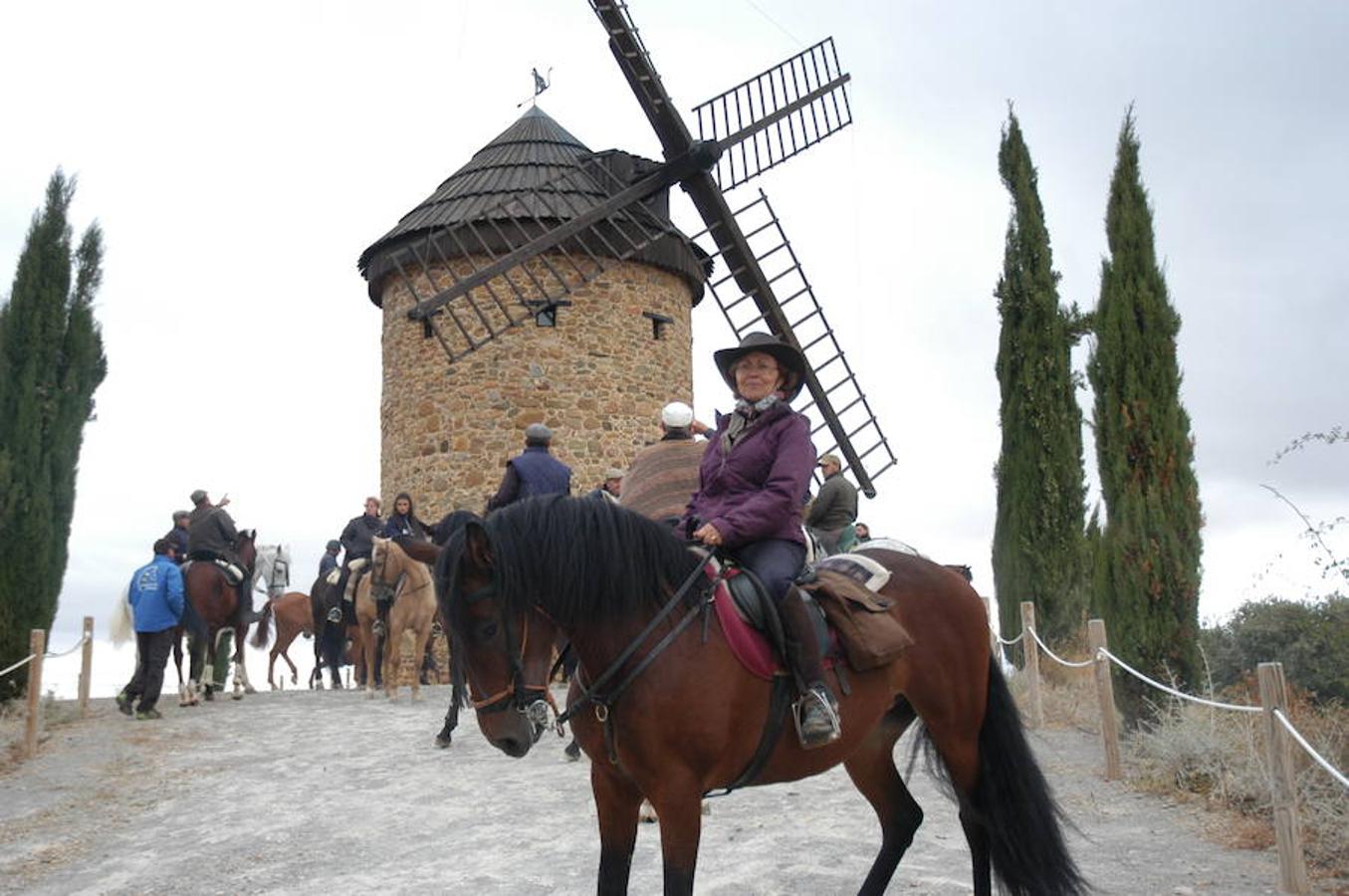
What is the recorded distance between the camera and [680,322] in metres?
18.2

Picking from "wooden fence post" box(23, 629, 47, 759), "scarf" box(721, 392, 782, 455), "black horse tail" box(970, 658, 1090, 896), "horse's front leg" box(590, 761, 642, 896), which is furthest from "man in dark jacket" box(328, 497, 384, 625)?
"horse's front leg" box(590, 761, 642, 896)

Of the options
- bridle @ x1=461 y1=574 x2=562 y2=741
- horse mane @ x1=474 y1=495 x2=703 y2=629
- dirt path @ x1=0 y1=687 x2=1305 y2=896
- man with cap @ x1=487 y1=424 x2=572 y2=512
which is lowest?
dirt path @ x1=0 y1=687 x2=1305 y2=896

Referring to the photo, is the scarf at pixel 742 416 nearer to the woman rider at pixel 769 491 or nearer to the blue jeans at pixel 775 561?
the woman rider at pixel 769 491

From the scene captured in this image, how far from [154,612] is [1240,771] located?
944 centimetres

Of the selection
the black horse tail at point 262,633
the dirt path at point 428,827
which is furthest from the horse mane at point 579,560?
the black horse tail at point 262,633

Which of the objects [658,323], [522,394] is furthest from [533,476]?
[658,323]

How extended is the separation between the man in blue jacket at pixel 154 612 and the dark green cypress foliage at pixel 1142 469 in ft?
28.8

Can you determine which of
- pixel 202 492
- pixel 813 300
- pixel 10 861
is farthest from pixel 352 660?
pixel 10 861

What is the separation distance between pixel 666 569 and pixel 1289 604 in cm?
1390

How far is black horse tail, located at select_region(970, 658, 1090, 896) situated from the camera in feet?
15.1

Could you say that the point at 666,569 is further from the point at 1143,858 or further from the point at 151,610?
the point at 151,610

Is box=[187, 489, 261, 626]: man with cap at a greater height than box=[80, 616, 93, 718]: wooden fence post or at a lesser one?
greater

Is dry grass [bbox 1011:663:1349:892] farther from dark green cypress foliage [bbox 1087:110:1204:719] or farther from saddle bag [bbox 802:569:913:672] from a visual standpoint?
saddle bag [bbox 802:569:913:672]

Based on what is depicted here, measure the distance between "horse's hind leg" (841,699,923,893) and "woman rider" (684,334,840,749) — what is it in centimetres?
87
